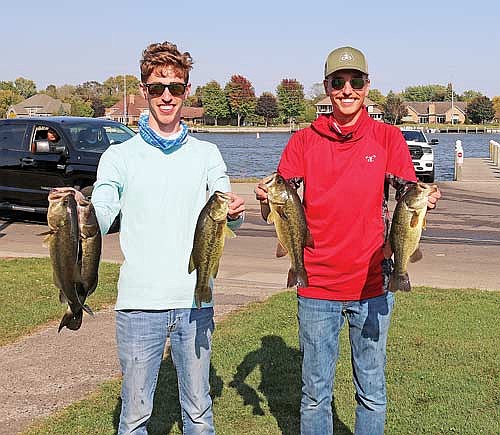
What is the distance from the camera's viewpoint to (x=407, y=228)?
3.94 m

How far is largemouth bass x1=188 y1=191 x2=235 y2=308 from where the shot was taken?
3.66 meters

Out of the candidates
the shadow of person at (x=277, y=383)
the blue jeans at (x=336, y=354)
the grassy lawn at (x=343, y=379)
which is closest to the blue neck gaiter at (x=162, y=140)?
the blue jeans at (x=336, y=354)

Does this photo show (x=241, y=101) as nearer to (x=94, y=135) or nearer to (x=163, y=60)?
(x=94, y=135)

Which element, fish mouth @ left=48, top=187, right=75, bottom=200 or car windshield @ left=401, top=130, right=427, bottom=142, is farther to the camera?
car windshield @ left=401, top=130, right=427, bottom=142

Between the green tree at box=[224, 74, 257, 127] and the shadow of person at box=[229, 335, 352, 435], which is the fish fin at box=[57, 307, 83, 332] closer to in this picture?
the shadow of person at box=[229, 335, 352, 435]

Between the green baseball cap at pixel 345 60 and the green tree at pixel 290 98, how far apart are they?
128805 mm

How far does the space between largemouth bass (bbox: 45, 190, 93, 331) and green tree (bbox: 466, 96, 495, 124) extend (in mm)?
149750

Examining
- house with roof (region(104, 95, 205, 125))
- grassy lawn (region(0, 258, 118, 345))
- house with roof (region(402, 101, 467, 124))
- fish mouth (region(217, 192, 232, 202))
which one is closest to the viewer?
fish mouth (region(217, 192, 232, 202))

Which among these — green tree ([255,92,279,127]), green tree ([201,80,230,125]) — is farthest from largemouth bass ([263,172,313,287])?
green tree ([255,92,279,127])

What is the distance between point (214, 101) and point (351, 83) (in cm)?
12650

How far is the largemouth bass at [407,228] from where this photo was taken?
12.7 feet

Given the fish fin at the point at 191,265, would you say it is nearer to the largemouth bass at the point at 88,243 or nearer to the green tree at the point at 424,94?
the largemouth bass at the point at 88,243

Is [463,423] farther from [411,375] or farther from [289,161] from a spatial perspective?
[289,161]

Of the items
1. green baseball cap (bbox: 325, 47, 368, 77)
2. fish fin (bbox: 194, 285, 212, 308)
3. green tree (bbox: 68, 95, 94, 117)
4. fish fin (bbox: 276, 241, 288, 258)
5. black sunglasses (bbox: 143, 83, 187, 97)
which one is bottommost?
fish fin (bbox: 194, 285, 212, 308)
